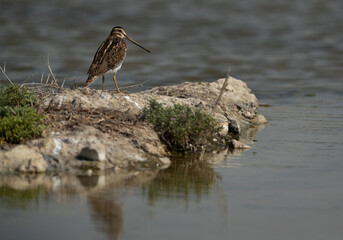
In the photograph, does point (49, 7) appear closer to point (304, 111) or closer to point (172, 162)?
point (304, 111)

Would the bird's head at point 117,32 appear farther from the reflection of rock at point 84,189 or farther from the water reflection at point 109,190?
the reflection of rock at point 84,189

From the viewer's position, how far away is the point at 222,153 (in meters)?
9.16

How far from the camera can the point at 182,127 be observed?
877cm

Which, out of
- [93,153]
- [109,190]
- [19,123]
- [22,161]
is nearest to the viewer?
[109,190]

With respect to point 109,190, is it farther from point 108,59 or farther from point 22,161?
point 108,59

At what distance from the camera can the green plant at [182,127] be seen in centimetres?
881

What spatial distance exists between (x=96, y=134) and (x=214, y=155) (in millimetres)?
1746

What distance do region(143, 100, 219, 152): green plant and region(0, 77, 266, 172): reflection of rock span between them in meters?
0.17

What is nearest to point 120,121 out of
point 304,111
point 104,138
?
point 104,138

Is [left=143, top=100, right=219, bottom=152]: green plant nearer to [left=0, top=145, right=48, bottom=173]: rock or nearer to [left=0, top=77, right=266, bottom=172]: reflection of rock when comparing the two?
[left=0, top=77, right=266, bottom=172]: reflection of rock

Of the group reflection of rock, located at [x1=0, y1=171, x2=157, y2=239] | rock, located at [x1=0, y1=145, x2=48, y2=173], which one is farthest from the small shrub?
reflection of rock, located at [x1=0, y1=171, x2=157, y2=239]

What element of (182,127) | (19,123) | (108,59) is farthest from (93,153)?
(108,59)

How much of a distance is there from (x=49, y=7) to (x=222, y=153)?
21.7 m

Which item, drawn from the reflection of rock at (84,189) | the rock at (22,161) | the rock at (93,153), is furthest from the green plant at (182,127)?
the rock at (22,161)
